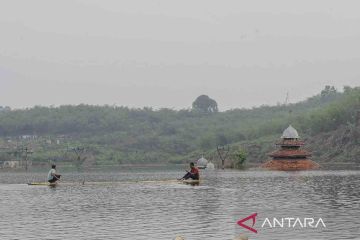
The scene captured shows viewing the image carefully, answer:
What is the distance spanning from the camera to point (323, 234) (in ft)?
111

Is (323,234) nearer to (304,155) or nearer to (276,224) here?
(276,224)

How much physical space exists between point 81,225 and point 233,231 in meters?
9.46

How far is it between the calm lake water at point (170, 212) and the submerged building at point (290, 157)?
86.7m

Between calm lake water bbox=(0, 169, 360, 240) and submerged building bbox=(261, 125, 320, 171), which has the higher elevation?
submerged building bbox=(261, 125, 320, 171)

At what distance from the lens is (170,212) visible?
45781mm

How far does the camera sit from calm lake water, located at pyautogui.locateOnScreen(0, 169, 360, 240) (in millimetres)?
35312

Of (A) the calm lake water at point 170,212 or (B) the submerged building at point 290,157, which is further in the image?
(B) the submerged building at point 290,157

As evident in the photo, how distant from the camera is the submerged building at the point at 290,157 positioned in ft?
506

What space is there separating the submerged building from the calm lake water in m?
86.7

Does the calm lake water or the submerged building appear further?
the submerged building

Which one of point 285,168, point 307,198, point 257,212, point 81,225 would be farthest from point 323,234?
point 285,168

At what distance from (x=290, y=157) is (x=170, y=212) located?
11506 cm

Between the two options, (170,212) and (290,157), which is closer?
(170,212)

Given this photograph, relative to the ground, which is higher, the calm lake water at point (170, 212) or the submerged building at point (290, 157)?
the submerged building at point (290, 157)
